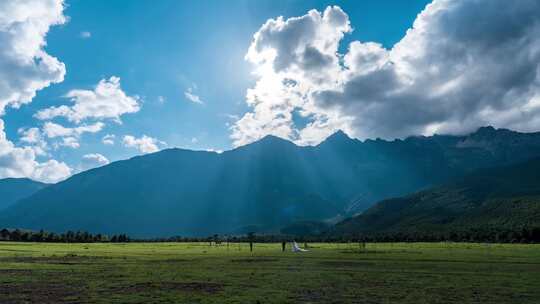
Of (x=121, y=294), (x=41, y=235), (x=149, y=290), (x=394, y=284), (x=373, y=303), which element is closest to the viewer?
(x=373, y=303)

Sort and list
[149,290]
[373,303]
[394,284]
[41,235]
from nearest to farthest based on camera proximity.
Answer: [373,303] → [149,290] → [394,284] → [41,235]

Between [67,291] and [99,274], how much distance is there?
13275 millimetres

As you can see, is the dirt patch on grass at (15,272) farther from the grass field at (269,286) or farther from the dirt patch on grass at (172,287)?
the dirt patch on grass at (172,287)

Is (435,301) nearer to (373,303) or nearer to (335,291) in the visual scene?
(373,303)

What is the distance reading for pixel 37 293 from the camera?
1262 inches

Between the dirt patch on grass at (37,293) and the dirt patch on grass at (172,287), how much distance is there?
12.6 feet

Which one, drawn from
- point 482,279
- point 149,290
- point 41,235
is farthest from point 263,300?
point 41,235

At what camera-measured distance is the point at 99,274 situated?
46031 millimetres

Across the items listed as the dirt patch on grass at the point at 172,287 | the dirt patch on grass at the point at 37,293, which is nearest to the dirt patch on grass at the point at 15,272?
the dirt patch on grass at the point at 37,293

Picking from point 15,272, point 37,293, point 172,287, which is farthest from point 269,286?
point 15,272

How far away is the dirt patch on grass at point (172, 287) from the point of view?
33.8 m

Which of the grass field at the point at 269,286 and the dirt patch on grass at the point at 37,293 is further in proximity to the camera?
the grass field at the point at 269,286

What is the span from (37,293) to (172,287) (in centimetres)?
988

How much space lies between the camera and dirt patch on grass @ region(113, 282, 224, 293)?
3381cm
